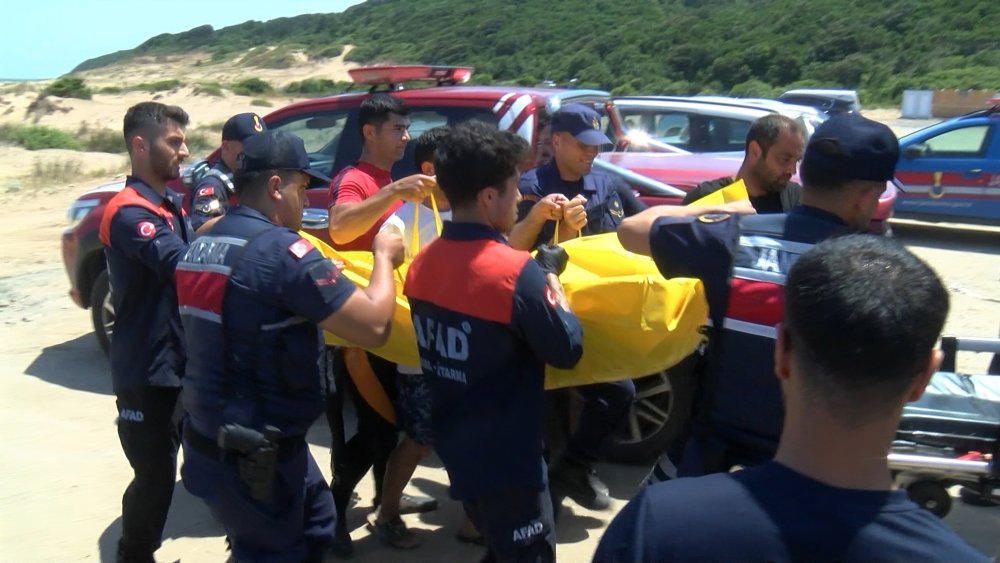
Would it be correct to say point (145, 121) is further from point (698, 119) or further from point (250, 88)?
point (250, 88)

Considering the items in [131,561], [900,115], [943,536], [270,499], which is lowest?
[900,115]

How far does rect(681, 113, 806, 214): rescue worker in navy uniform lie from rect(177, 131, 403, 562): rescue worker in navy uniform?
1745 mm

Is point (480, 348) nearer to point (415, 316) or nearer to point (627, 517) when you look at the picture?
point (415, 316)

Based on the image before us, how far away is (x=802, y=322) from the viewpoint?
1.45m

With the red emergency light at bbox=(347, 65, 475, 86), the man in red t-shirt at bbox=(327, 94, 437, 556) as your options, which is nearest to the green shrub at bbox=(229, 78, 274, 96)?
the red emergency light at bbox=(347, 65, 475, 86)

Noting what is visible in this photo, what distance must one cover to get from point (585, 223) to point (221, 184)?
1.89 meters

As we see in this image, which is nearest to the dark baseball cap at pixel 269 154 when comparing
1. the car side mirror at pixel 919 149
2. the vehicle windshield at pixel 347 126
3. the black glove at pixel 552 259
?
the black glove at pixel 552 259

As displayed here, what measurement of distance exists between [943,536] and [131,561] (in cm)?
333

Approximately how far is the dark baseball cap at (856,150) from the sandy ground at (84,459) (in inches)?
95.7

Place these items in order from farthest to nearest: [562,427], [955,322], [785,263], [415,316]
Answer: [955,322]
[562,427]
[415,316]
[785,263]

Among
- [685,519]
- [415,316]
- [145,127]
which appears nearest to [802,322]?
[685,519]

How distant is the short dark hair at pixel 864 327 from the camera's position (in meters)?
1.39

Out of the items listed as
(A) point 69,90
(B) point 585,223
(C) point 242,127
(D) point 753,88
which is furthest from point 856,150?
(A) point 69,90

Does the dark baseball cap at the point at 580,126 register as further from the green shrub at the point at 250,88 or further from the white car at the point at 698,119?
the green shrub at the point at 250,88
